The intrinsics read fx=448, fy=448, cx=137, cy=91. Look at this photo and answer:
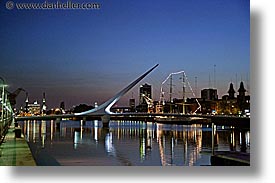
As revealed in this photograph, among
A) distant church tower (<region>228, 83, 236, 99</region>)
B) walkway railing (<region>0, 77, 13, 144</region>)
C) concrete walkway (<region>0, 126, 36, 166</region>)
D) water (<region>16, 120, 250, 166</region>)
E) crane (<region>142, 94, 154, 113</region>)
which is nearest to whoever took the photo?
concrete walkway (<region>0, 126, 36, 166</region>)

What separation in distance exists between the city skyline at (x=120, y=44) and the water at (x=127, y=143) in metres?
0.65

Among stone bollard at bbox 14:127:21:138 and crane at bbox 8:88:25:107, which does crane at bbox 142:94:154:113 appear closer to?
crane at bbox 8:88:25:107

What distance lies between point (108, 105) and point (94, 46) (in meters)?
0.75

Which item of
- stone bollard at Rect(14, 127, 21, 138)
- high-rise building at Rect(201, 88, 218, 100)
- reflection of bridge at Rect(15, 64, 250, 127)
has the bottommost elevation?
stone bollard at Rect(14, 127, 21, 138)

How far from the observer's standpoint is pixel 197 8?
15.3 ft

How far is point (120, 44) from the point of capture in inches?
193

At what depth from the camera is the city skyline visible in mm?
4629

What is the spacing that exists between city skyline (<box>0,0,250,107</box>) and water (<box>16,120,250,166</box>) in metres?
0.65

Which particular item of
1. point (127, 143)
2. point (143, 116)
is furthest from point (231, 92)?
point (127, 143)

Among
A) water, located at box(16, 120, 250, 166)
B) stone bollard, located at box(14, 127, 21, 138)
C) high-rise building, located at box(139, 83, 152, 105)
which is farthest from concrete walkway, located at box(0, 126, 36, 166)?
high-rise building, located at box(139, 83, 152, 105)

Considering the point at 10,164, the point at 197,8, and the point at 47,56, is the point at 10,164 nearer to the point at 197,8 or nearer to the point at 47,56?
the point at 47,56

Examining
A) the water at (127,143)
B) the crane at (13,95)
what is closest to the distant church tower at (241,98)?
the water at (127,143)

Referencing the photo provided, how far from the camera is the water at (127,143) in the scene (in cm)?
457

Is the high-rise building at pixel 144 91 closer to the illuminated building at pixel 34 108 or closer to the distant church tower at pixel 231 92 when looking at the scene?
the distant church tower at pixel 231 92
